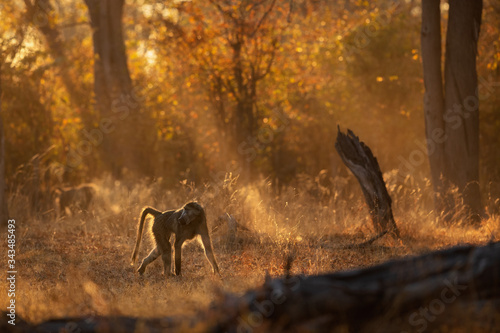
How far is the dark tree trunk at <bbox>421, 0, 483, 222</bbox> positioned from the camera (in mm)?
11742

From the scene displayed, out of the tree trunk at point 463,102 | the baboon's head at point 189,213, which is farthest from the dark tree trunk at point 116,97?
the baboon's head at point 189,213

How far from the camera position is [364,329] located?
13.1 feet

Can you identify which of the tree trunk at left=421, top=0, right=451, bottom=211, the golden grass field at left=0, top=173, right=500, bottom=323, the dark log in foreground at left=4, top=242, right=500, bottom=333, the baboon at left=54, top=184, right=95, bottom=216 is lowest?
the golden grass field at left=0, top=173, right=500, bottom=323

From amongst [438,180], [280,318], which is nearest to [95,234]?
[438,180]

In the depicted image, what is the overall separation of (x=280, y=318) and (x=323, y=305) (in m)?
0.29

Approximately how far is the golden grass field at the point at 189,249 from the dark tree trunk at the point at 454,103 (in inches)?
38.1

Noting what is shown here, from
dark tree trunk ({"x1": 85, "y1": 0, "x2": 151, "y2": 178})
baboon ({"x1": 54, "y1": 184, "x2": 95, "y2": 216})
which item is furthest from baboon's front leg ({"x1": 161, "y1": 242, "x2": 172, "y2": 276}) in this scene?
dark tree trunk ({"x1": 85, "y1": 0, "x2": 151, "y2": 178})

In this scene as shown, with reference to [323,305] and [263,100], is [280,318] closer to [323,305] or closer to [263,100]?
[323,305]

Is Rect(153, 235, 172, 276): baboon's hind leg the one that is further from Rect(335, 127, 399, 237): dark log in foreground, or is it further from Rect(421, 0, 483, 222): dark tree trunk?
Rect(421, 0, 483, 222): dark tree trunk

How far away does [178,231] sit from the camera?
7.75m

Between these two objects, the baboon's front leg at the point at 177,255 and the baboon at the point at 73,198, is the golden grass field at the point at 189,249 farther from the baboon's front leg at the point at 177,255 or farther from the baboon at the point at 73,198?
the baboon at the point at 73,198

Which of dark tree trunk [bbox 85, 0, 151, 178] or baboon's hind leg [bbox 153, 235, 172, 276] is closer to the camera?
baboon's hind leg [bbox 153, 235, 172, 276]

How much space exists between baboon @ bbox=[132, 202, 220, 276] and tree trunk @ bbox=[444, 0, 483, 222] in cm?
624

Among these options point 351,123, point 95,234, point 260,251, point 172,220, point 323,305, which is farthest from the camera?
point 351,123
